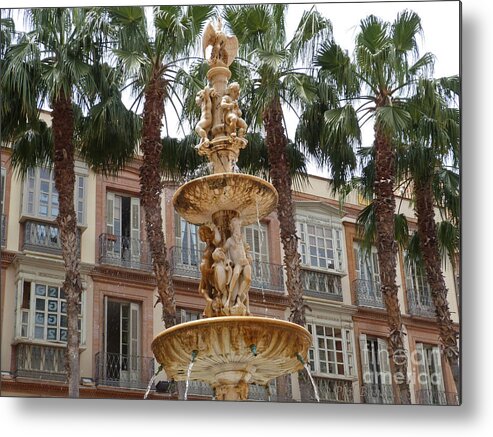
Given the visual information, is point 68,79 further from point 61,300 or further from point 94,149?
point 61,300

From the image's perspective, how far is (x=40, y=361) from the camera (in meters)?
8.86

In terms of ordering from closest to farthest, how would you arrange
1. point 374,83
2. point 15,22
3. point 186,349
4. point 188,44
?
1. point 186,349
2. point 15,22
3. point 374,83
4. point 188,44

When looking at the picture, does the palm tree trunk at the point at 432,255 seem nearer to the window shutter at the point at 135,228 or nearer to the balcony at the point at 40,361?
the window shutter at the point at 135,228

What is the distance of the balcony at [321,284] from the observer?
10062mm

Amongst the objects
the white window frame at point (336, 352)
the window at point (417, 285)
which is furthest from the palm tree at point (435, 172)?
the white window frame at point (336, 352)

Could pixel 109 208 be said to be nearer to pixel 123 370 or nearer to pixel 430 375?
pixel 123 370

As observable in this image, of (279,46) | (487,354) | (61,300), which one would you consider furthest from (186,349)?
(279,46)

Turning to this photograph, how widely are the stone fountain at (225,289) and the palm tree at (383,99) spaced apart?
5.76 feet

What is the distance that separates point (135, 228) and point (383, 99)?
9.42 feet

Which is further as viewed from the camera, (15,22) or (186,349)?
(15,22)

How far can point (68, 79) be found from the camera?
30.6ft

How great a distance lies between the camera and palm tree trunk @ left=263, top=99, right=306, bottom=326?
9.96 m

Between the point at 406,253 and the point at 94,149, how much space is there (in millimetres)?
3207

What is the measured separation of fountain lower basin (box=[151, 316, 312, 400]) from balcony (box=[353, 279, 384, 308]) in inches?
112
